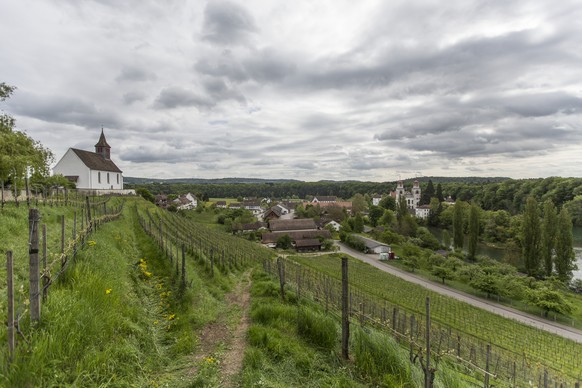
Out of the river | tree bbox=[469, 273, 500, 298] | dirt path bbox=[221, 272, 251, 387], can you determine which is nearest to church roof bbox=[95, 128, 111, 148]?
dirt path bbox=[221, 272, 251, 387]

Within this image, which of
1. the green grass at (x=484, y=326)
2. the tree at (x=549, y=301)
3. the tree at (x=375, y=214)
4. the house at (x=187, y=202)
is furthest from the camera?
the house at (x=187, y=202)

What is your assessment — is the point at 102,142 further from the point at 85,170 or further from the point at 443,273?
the point at 443,273

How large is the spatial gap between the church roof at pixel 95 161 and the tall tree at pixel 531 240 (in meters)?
62.0

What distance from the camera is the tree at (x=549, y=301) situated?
101 ft

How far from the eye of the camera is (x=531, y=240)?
46031 mm

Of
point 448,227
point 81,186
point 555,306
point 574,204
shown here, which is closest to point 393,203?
point 448,227

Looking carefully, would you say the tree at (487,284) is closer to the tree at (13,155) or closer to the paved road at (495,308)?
the paved road at (495,308)

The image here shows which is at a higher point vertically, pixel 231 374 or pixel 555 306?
pixel 231 374

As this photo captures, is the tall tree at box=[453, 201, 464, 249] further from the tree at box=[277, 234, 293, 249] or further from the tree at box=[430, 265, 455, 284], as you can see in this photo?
the tree at box=[277, 234, 293, 249]

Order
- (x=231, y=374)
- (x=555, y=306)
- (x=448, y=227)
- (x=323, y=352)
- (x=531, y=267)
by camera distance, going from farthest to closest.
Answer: (x=448, y=227) → (x=531, y=267) → (x=555, y=306) → (x=323, y=352) → (x=231, y=374)

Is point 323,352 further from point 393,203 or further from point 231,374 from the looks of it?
point 393,203

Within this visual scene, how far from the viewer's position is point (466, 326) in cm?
2544

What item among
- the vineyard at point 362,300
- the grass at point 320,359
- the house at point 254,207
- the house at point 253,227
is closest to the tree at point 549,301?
the vineyard at point 362,300

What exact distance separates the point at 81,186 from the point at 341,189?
14628cm
